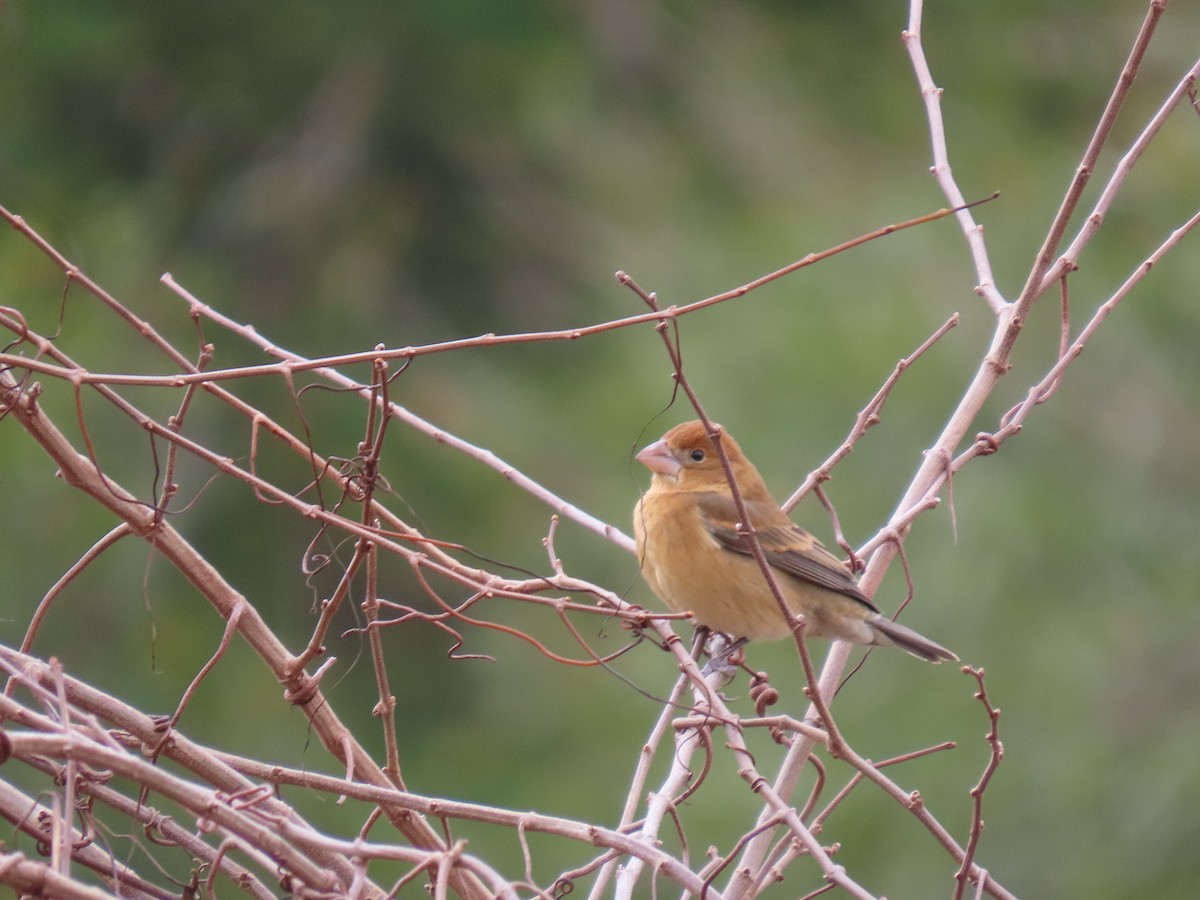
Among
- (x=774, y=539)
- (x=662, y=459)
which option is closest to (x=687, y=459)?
(x=662, y=459)

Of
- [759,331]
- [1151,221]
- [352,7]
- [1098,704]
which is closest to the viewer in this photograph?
[352,7]

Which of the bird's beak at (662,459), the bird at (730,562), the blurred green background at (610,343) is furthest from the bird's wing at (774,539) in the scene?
the blurred green background at (610,343)

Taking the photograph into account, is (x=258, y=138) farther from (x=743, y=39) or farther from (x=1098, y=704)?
(x=1098, y=704)

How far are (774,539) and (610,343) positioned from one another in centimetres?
656

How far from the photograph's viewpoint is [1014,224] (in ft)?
40.3

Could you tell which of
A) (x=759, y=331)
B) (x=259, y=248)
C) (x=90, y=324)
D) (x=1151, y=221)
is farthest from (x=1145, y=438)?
(x=90, y=324)

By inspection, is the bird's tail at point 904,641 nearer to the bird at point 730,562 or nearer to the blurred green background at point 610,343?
the bird at point 730,562

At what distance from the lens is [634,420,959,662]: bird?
484cm

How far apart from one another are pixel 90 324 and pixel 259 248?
1192mm

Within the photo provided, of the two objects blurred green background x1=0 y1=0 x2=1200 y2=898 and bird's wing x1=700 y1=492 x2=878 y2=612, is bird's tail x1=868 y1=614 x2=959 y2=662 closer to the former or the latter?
bird's wing x1=700 y1=492 x2=878 y2=612

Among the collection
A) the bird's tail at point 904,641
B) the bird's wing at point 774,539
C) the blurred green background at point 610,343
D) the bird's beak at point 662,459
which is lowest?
the bird's tail at point 904,641

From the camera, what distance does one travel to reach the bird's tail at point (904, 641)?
4844 millimetres

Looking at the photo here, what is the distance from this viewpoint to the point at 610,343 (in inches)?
460

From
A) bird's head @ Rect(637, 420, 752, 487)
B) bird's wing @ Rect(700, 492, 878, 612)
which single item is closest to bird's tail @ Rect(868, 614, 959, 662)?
bird's wing @ Rect(700, 492, 878, 612)
